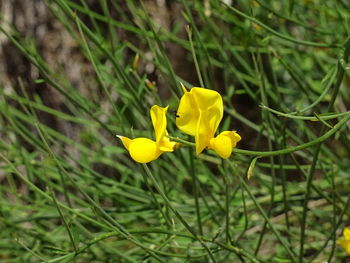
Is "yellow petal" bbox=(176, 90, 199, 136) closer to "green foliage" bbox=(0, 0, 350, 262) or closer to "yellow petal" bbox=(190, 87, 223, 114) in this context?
"yellow petal" bbox=(190, 87, 223, 114)

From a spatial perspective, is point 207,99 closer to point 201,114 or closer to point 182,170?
point 201,114

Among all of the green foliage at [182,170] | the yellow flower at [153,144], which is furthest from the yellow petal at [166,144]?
the green foliage at [182,170]

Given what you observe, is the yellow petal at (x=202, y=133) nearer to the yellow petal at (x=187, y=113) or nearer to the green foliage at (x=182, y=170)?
the yellow petal at (x=187, y=113)

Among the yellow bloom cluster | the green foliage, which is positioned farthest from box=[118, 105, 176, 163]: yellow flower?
the green foliage

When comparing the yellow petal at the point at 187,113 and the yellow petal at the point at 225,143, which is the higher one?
the yellow petal at the point at 187,113

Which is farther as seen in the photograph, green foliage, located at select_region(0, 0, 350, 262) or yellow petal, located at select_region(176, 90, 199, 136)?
green foliage, located at select_region(0, 0, 350, 262)

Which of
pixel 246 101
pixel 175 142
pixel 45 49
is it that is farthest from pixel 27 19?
pixel 175 142

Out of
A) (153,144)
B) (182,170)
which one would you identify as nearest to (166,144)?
(153,144)
